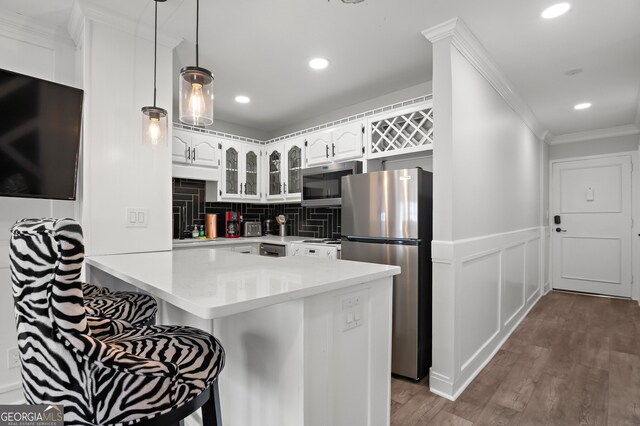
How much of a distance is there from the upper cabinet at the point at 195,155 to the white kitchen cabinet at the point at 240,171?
0.13 m

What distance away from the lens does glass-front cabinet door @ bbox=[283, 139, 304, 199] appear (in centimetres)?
387

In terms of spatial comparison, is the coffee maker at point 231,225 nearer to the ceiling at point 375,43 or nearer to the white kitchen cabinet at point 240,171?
the white kitchen cabinet at point 240,171

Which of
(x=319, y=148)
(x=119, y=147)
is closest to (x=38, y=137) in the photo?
(x=119, y=147)

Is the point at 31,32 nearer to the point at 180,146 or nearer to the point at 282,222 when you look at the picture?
the point at 180,146

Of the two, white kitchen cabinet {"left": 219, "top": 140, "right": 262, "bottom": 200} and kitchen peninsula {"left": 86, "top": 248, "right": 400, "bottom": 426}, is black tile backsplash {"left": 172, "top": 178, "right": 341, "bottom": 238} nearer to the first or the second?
white kitchen cabinet {"left": 219, "top": 140, "right": 262, "bottom": 200}

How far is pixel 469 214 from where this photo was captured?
92.0 inches

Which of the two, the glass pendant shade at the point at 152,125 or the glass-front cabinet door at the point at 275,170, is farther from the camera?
the glass-front cabinet door at the point at 275,170

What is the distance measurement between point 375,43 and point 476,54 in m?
0.73

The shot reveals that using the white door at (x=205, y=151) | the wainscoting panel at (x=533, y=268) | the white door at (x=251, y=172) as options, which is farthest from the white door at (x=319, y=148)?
the wainscoting panel at (x=533, y=268)

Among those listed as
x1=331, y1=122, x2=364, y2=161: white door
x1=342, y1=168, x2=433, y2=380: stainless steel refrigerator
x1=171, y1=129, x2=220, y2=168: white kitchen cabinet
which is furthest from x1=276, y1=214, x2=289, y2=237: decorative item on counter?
x1=342, y1=168, x2=433, y2=380: stainless steel refrigerator

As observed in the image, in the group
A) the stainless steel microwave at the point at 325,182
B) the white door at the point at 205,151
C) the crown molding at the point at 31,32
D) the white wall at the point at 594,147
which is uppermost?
the crown molding at the point at 31,32

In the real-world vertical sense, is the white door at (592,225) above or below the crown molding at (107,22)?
below

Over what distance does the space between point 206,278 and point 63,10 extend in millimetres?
1990

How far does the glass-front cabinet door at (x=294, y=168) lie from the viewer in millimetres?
3869
